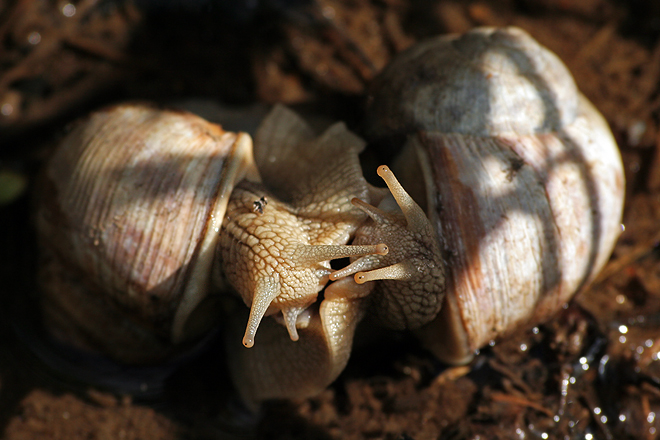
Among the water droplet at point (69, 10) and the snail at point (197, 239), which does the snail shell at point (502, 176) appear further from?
the water droplet at point (69, 10)

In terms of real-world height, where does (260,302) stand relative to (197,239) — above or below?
below

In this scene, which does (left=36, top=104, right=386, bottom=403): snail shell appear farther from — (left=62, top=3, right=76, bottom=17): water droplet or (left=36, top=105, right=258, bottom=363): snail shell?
(left=62, top=3, right=76, bottom=17): water droplet

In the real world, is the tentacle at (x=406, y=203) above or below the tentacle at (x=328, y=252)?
above

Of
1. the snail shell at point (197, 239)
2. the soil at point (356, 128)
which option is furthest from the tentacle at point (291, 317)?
the soil at point (356, 128)

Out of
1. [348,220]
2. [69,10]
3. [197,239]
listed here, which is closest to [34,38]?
[69,10]

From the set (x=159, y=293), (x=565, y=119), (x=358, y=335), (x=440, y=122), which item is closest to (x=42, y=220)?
(x=159, y=293)

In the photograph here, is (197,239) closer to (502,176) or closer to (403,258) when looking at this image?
(403,258)
